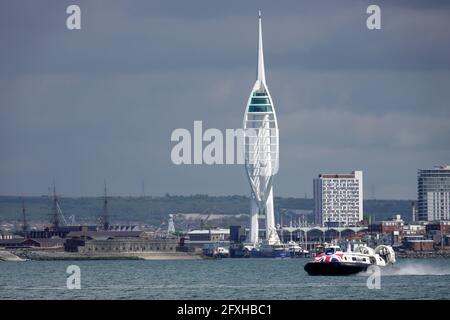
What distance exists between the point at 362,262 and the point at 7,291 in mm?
28091

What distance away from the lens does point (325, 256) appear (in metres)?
98.8

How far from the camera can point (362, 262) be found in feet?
320

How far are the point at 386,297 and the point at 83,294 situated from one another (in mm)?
15907

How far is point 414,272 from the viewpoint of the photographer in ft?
351

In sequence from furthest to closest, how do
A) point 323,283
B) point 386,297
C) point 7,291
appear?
point 323,283 → point 7,291 → point 386,297

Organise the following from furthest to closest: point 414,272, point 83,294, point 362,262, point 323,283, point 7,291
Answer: point 414,272 → point 362,262 → point 323,283 → point 7,291 → point 83,294

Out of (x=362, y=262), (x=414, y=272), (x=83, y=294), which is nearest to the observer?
(x=83, y=294)

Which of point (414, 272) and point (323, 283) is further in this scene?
point (414, 272)
